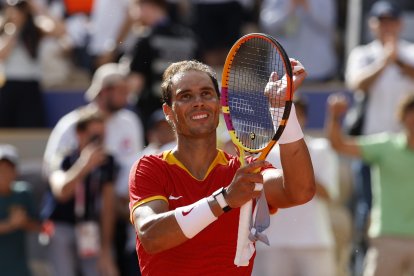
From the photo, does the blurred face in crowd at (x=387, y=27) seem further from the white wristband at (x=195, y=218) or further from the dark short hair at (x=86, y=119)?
the white wristband at (x=195, y=218)

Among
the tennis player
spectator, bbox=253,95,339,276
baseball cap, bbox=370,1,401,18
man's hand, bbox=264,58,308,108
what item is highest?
man's hand, bbox=264,58,308,108

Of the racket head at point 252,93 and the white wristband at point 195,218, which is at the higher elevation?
the racket head at point 252,93

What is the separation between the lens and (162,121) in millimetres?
8555

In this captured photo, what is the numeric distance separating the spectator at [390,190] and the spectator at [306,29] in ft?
6.60

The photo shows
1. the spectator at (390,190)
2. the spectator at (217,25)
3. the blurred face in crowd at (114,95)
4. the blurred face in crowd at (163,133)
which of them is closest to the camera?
the spectator at (390,190)

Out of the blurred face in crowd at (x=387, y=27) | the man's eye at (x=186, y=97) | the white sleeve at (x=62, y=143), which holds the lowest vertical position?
the white sleeve at (x=62, y=143)

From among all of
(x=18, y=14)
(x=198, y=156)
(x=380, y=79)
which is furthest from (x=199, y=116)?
(x=18, y=14)

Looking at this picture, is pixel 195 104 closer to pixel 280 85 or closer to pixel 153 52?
pixel 280 85

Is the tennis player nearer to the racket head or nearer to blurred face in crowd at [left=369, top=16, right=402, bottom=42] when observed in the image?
the racket head

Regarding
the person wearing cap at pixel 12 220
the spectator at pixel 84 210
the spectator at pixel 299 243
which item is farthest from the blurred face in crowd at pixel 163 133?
the person wearing cap at pixel 12 220

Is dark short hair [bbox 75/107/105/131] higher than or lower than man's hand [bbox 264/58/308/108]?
lower

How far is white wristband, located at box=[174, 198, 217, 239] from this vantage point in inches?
163

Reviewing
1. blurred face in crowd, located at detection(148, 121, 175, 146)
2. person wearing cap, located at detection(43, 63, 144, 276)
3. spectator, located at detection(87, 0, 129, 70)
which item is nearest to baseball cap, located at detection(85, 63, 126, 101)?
person wearing cap, located at detection(43, 63, 144, 276)

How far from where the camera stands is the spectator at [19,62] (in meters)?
10.0
